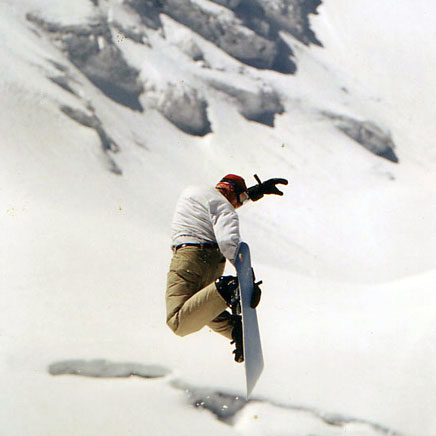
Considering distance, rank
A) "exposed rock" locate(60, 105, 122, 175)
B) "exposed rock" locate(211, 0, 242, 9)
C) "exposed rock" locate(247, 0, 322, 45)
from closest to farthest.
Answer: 1. "exposed rock" locate(60, 105, 122, 175)
2. "exposed rock" locate(211, 0, 242, 9)
3. "exposed rock" locate(247, 0, 322, 45)

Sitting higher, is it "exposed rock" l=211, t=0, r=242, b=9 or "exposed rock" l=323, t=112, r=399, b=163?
"exposed rock" l=323, t=112, r=399, b=163

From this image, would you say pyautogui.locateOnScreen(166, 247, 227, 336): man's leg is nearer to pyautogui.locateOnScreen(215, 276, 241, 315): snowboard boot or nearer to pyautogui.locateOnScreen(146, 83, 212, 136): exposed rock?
pyautogui.locateOnScreen(215, 276, 241, 315): snowboard boot

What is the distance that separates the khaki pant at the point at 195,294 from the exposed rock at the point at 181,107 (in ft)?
31.2

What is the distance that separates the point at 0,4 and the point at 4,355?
10518mm

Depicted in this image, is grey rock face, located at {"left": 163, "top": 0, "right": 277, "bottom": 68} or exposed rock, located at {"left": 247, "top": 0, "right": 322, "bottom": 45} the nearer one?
grey rock face, located at {"left": 163, "top": 0, "right": 277, "bottom": 68}

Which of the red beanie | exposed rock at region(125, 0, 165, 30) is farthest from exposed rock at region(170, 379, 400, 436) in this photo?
exposed rock at region(125, 0, 165, 30)

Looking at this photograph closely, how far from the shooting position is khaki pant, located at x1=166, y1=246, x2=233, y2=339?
2.89 metres

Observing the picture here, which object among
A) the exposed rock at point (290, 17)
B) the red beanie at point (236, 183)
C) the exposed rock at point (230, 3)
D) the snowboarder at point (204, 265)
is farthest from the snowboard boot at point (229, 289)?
the exposed rock at point (290, 17)

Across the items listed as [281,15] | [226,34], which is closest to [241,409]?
[226,34]

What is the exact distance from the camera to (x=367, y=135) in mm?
14508

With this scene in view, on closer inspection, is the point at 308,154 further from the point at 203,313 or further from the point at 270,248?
the point at 203,313

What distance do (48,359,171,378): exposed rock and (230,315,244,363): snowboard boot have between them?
61 cm

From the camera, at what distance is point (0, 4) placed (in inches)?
441

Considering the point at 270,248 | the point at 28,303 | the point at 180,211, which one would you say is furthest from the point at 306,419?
the point at 270,248
